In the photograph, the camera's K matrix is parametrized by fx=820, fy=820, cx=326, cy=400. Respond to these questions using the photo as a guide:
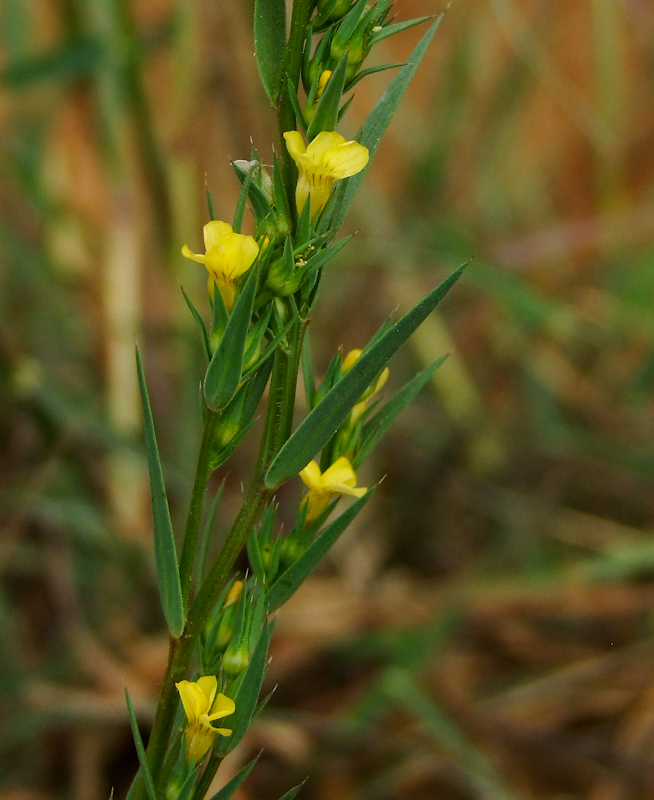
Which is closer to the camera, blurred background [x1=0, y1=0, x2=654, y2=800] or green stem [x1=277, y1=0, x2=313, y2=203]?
green stem [x1=277, y1=0, x2=313, y2=203]

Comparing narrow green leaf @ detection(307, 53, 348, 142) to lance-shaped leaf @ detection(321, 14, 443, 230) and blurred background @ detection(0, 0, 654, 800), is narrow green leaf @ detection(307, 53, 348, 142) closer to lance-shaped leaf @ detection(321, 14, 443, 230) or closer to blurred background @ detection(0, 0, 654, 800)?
lance-shaped leaf @ detection(321, 14, 443, 230)

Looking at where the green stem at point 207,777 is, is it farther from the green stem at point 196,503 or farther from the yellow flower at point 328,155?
the yellow flower at point 328,155

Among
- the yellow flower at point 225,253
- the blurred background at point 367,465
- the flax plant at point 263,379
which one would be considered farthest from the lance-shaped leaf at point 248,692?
the blurred background at point 367,465

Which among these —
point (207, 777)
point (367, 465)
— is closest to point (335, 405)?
point (207, 777)

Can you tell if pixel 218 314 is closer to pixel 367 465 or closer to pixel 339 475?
pixel 339 475

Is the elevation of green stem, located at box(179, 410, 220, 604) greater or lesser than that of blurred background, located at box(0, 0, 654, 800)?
greater

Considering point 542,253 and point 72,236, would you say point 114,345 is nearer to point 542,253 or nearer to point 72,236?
point 72,236

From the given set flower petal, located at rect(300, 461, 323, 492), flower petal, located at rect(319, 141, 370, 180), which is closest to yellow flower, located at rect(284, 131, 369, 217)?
flower petal, located at rect(319, 141, 370, 180)
